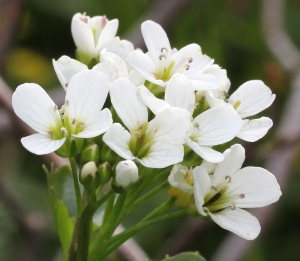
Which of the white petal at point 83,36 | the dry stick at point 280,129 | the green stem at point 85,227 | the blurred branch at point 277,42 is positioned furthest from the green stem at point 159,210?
the blurred branch at point 277,42

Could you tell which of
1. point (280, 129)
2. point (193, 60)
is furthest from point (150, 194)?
point (280, 129)

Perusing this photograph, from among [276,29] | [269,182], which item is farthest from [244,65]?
[269,182]

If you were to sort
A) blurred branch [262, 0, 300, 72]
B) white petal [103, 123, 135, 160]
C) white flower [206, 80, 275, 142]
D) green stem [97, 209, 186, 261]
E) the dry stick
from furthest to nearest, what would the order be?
1. blurred branch [262, 0, 300, 72]
2. the dry stick
3. white flower [206, 80, 275, 142]
4. green stem [97, 209, 186, 261]
5. white petal [103, 123, 135, 160]

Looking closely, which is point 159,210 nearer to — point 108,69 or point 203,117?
point 203,117

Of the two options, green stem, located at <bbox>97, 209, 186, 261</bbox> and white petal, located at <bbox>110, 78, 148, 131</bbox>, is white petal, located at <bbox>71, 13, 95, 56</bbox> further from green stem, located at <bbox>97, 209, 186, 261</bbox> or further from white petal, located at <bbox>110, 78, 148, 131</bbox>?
green stem, located at <bbox>97, 209, 186, 261</bbox>

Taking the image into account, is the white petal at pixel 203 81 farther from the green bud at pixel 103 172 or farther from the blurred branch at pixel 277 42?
the blurred branch at pixel 277 42

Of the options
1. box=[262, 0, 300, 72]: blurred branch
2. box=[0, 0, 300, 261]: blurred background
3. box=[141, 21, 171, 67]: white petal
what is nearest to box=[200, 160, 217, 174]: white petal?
box=[141, 21, 171, 67]: white petal
